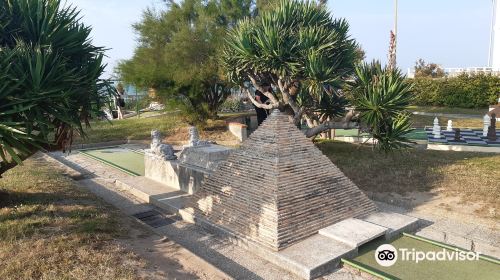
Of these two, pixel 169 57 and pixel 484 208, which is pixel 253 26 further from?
pixel 484 208

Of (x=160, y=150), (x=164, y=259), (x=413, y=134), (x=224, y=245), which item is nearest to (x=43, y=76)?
(x=164, y=259)

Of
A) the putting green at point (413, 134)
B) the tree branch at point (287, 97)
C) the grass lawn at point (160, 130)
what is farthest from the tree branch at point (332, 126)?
the grass lawn at point (160, 130)

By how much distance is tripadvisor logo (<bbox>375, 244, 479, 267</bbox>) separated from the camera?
677 centimetres

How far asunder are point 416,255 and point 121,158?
14101 millimetres

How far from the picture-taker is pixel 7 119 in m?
6.19

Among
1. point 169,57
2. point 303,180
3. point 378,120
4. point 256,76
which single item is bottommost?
point 303,180

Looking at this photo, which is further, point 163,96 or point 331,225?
point 163,96

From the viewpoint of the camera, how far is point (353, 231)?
297 inches

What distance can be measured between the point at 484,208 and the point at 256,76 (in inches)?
355

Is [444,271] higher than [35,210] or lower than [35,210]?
lower

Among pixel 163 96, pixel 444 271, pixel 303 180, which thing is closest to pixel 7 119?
pixel 303 180

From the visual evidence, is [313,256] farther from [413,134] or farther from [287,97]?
[413,134]

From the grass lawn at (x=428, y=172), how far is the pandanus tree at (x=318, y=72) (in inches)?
61.3

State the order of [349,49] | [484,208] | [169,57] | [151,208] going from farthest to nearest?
[169,57], [349,49], [151,208], [484,208]
